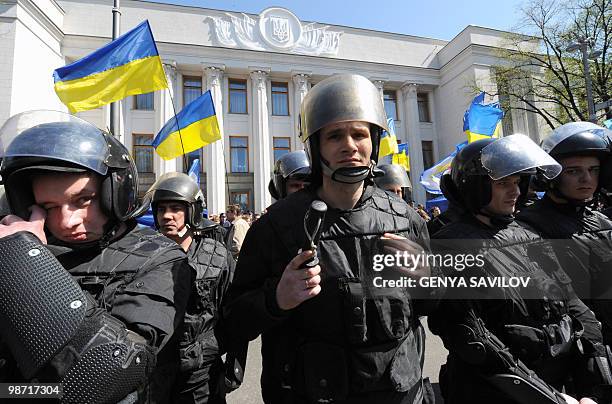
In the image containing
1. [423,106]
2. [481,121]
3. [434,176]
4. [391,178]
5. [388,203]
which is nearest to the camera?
[388,203]

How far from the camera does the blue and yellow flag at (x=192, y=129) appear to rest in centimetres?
746

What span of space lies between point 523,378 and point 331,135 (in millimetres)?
1343

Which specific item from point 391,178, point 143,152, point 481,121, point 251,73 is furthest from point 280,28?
point 391,178

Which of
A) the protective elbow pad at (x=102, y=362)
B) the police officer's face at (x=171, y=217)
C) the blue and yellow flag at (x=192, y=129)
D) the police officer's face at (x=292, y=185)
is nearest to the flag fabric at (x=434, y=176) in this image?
the blue and yellow flag at (x=192, y=129)

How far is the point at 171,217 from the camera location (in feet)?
9.12

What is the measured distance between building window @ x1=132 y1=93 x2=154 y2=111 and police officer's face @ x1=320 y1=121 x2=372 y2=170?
2235 centimetres

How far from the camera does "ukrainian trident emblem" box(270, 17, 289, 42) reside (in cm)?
2334

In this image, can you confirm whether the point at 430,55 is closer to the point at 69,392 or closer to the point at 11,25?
the point at 11,25

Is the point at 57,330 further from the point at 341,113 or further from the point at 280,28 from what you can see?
the point at 280,28

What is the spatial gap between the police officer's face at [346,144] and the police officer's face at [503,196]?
0.90 meters

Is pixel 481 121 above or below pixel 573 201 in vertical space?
above

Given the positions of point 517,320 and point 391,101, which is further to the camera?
point 391,101

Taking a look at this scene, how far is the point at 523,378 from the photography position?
1542 millimetres

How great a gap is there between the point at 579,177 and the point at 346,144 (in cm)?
188
